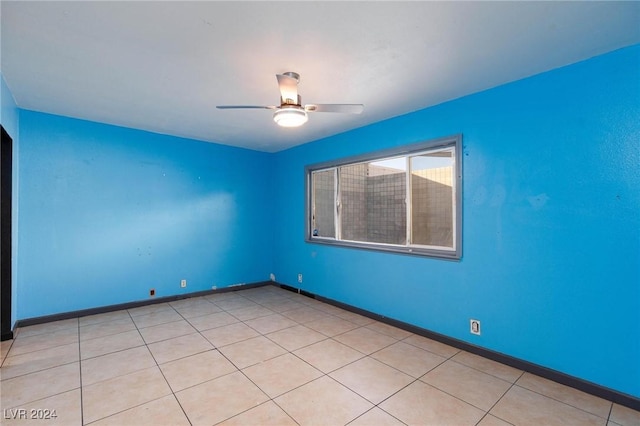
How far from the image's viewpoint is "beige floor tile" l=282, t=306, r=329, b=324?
3553mm

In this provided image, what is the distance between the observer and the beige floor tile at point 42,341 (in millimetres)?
2674

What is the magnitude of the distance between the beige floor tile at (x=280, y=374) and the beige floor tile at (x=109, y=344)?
1.36 m

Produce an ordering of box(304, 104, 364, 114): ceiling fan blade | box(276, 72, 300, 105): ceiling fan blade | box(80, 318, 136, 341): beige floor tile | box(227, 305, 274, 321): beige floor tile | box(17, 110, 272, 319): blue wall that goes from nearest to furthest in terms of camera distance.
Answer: box(276, 72, 300, 105): ceiling fan blade → box(304, 104, 364, 114): ceiling fan blade → box(80, 318, 136, 341): beige floor tile → box(17, 110, 272, 319): blue wall → box(227, 305, 274, 321): beige floor tile

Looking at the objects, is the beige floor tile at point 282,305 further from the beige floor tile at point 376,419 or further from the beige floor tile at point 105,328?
the beige floor tile at point 376,419

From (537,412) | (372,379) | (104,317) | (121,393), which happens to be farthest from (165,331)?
(537,412)

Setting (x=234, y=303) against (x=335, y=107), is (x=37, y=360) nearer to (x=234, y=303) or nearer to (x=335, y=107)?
(x=234, y=303)

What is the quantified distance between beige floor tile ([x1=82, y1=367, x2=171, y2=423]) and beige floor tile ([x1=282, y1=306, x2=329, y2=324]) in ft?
5.37

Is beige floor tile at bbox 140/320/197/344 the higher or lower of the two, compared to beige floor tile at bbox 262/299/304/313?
higher

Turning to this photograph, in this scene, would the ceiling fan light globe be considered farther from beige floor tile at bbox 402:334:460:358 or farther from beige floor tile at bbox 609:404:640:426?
beige floor tile at bbox 609:404:640:426

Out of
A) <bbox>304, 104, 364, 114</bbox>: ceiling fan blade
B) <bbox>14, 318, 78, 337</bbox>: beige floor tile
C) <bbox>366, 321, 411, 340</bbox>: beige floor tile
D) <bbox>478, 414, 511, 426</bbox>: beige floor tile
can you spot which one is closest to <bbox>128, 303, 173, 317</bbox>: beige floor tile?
<bbox>14, 318, 78, 337</bbox>: beige floor tile

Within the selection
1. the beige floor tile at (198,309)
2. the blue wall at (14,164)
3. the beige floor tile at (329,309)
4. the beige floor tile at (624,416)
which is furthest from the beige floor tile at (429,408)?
the blue wall at (14,164)

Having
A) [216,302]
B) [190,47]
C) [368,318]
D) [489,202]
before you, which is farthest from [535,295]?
[216,302]

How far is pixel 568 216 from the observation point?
2158mm

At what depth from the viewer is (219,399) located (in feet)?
6.46
